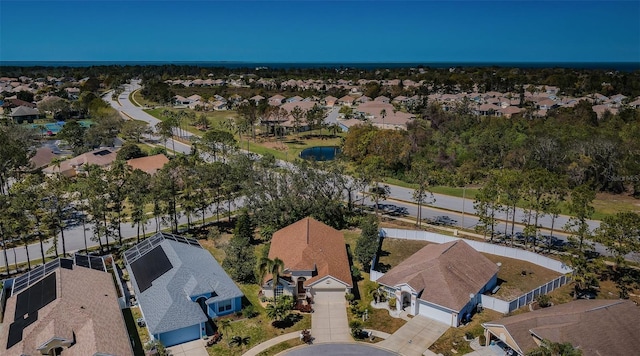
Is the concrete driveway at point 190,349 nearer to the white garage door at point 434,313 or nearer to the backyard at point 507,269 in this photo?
the white garage door at point 434,313

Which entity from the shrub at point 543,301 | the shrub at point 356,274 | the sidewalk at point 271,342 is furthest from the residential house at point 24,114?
the shrub at point 543,301

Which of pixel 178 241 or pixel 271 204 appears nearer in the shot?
pixel 178 241

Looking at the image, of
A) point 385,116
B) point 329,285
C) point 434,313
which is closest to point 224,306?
point 329,285

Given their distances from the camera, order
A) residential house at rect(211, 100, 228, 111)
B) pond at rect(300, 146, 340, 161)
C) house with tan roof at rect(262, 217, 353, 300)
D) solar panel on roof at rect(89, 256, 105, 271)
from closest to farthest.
Result: house with tan roof at rect(262, 217, 353, 300), solar panel on roof at rect(89, 256, 105, 271), pond at rect(300, 146, 340, 161), residential house at rect(211, 100, 228, 111)

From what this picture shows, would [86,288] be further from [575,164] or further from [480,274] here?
[575,164]

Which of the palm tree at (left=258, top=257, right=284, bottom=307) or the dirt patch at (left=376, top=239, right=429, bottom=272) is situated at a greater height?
the palm tree at (left=258, top=257, right=284, bottom=307)

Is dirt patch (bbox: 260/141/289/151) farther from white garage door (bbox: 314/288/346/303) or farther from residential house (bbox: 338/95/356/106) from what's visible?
residential house (bbox: 338/95/356/106)

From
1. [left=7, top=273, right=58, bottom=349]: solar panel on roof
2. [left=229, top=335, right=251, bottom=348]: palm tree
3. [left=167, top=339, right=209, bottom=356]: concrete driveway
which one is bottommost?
[left=167, top=339, right=209, bottom=356]: concrete driveway

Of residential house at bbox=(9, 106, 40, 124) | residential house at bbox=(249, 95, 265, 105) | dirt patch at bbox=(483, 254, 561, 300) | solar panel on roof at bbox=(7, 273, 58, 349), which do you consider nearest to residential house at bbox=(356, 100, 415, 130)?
residential house at bbox=(249, 95, 265, 105)

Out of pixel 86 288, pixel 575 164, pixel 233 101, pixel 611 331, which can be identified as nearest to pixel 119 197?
pixel 86 288
